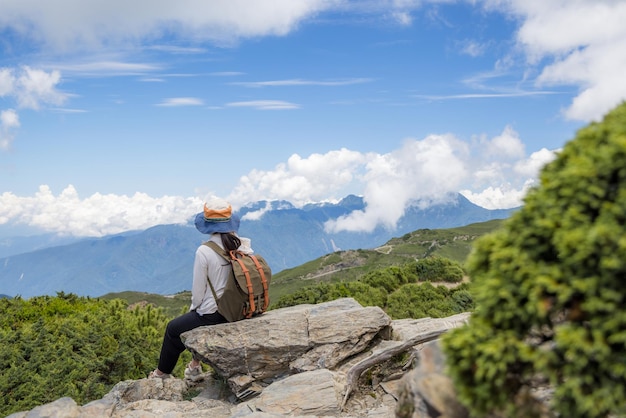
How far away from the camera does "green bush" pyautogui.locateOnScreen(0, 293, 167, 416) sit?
13.3 meters

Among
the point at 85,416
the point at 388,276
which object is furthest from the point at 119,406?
the point at 388,276

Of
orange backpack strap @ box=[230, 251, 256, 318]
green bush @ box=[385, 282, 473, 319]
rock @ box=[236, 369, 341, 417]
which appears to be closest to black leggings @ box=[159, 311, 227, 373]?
orange backpack strap @ box=[230, 251, 256, 318]

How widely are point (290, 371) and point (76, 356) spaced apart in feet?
27.5

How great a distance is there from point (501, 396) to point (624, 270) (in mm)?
1468

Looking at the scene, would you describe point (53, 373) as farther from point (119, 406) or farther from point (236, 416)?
point (236, 416)

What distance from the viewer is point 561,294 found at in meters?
3.79

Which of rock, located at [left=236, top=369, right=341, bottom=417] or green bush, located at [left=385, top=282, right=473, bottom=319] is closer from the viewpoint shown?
rock, located at [left=236, top=369, right=341, bottom=417]

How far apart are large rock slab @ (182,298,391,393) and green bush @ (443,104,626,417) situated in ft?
22.9

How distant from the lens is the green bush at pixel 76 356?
13258mm

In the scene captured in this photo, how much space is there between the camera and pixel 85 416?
955 cm

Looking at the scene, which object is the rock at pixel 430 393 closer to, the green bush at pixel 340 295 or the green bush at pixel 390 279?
the green bush at pixel 340 295

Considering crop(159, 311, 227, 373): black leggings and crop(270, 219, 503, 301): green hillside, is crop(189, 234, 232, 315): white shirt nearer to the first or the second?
crop(159, 311, 227, 373): black leggings

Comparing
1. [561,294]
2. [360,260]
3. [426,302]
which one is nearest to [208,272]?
[561,294]

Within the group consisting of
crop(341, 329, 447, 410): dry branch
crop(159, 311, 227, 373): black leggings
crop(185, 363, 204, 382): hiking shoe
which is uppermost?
crop(159, 311, 227, 373): black leggings
